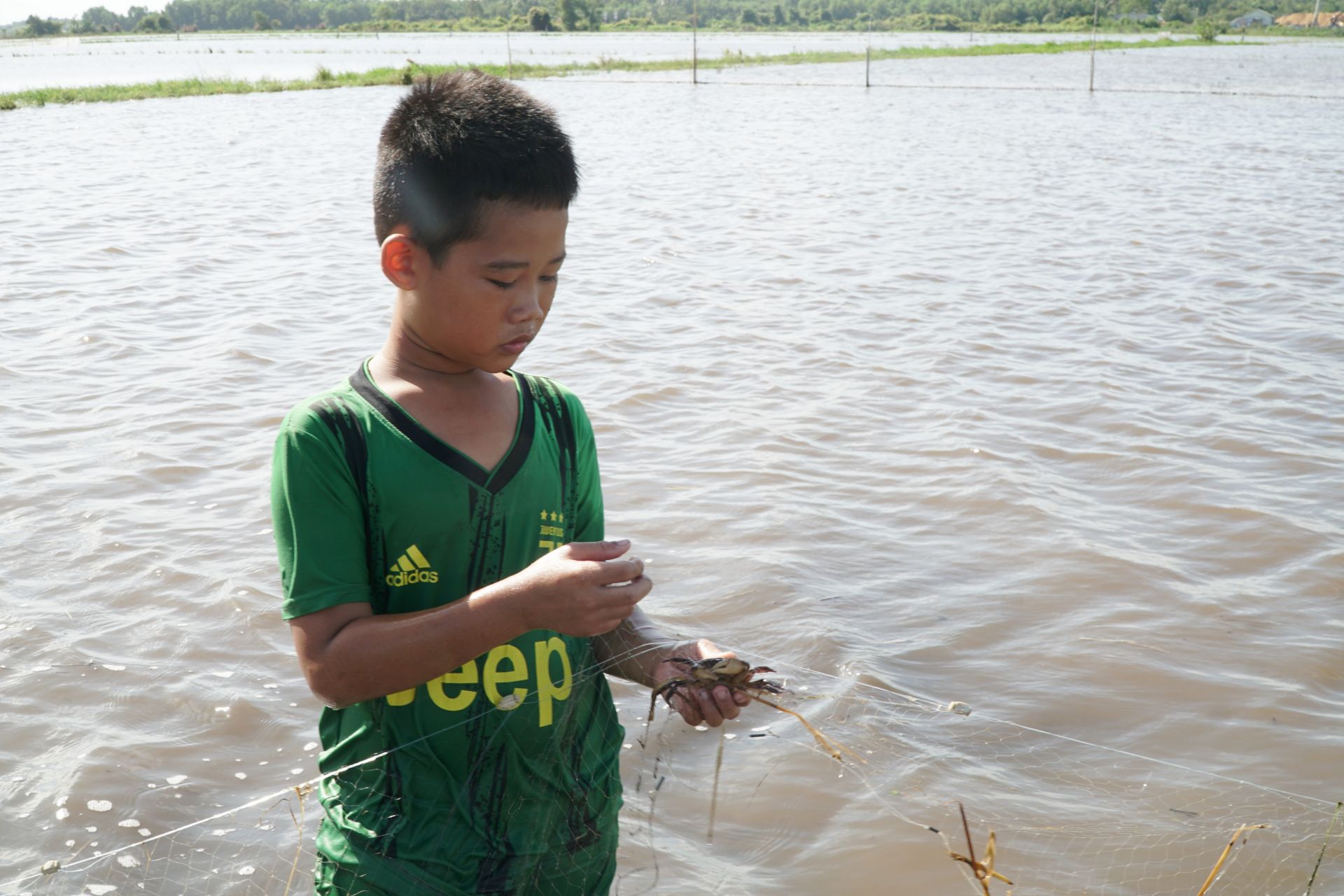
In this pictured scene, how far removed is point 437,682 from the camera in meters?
1.60

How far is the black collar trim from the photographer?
5.19 feet

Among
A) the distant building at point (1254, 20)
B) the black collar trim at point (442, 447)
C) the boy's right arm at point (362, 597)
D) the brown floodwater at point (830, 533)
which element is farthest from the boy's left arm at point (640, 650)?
the distant building at point (1254, 20)

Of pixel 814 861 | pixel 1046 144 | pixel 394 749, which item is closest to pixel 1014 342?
pixel 814 861

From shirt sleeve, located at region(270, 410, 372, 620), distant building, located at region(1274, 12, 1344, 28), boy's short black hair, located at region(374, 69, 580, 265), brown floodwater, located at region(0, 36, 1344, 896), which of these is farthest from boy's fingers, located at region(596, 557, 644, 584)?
distant building, located at region(1274, 12, 1344, 28)

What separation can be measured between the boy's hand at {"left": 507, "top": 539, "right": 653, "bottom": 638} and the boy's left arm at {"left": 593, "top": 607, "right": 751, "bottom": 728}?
0.31 meters

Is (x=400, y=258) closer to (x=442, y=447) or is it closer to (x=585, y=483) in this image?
(x=442, y=447)

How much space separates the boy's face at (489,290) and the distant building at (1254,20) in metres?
100.0

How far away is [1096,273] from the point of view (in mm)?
9008

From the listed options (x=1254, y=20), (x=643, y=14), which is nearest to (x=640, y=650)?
(x=1254, y=20)

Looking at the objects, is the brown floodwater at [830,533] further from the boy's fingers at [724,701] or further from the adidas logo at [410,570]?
the boy's fingers at [724,701]

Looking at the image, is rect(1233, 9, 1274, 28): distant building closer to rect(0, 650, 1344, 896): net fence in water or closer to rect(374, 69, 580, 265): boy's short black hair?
rect(0, 650, 1344, 896): net fence in water

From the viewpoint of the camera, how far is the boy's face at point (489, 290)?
63.0 inches

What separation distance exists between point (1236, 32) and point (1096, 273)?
266ft

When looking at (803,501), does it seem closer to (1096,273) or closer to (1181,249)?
(1096,273)
